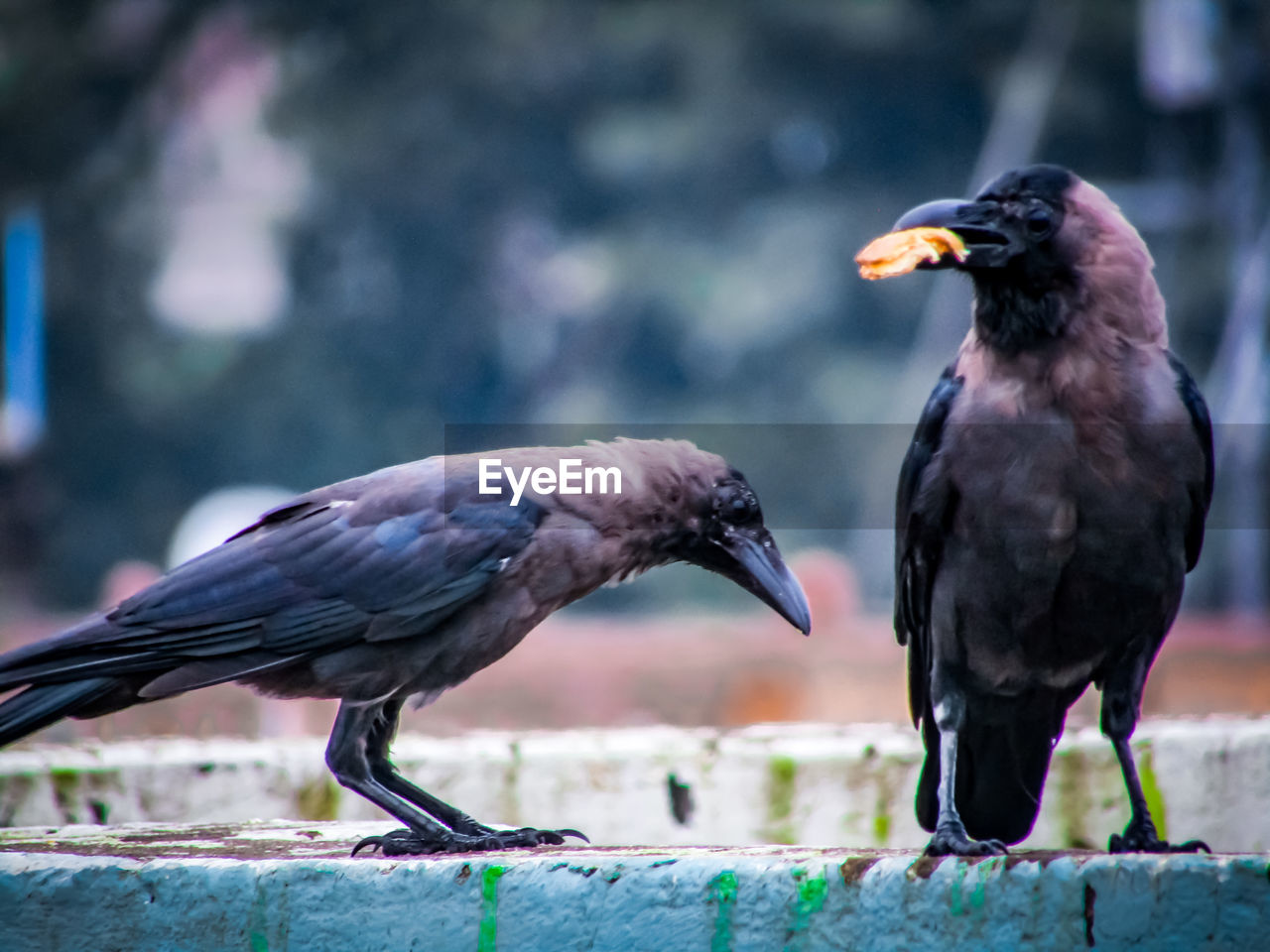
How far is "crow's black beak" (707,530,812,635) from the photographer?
324 cm

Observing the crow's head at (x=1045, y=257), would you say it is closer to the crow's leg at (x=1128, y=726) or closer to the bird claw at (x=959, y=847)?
the crow's leg at (x=1128, y=726)

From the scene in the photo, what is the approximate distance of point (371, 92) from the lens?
17.4 m

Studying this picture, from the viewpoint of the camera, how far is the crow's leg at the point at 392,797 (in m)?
2.84

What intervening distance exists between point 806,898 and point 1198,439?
4.16ft

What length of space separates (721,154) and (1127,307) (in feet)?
46.7

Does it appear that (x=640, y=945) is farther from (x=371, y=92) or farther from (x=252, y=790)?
(x=371, y=92)

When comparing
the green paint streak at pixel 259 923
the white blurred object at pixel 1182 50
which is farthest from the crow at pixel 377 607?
the white blurred object at pixel 1182 50

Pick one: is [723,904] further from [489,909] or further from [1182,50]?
[1182,50]

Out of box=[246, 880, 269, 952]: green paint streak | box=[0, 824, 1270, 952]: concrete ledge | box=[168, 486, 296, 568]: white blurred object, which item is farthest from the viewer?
box=[168, 486, 296, 568]: white blurred object

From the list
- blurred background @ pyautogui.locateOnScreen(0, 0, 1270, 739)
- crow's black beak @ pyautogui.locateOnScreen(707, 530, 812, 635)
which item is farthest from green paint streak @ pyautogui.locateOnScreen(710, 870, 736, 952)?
blurred background @ pyautogui.locateOnScreen(0, 0, 1270, 739)

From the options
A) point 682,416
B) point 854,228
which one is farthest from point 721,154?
point 682,416
